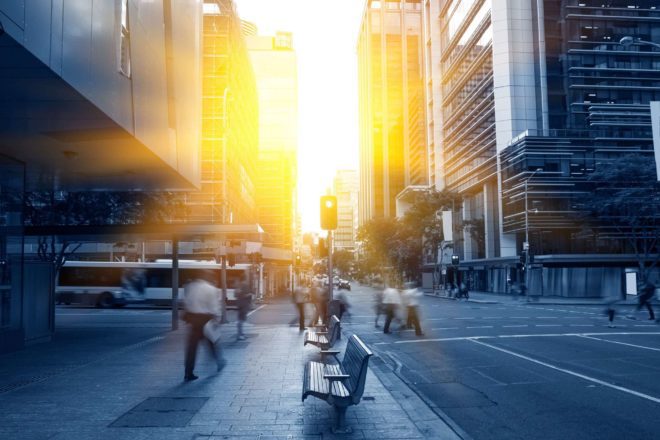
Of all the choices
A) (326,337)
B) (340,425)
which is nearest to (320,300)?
(326,337)

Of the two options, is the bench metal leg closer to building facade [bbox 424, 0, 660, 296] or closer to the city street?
the city street

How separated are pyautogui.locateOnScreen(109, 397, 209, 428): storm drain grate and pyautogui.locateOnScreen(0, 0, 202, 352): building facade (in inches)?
183

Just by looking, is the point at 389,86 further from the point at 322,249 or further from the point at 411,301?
the point at 322,249

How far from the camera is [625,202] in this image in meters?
40.7

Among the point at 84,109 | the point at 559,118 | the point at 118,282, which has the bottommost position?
the point at 118,282

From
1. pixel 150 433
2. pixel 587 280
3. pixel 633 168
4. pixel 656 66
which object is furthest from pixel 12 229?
pixel 656 66

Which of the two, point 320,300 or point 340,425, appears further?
point 320,300

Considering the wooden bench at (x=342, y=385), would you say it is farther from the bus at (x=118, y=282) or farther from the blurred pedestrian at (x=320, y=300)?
the bus at (x=118, y=282)

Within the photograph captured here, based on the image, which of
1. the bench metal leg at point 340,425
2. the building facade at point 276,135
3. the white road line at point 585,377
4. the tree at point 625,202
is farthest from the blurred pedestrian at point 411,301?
the building facade at point 276,135

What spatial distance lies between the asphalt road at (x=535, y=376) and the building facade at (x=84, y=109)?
4.80 metres

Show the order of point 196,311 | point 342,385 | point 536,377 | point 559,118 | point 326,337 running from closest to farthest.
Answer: point 342,385
point 196,311
point 536,377
point 326,337
point 559,118

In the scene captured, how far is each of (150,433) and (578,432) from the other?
4626 millimetres

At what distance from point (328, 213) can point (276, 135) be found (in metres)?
102

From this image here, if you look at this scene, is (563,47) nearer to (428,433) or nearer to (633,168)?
(633,168)
